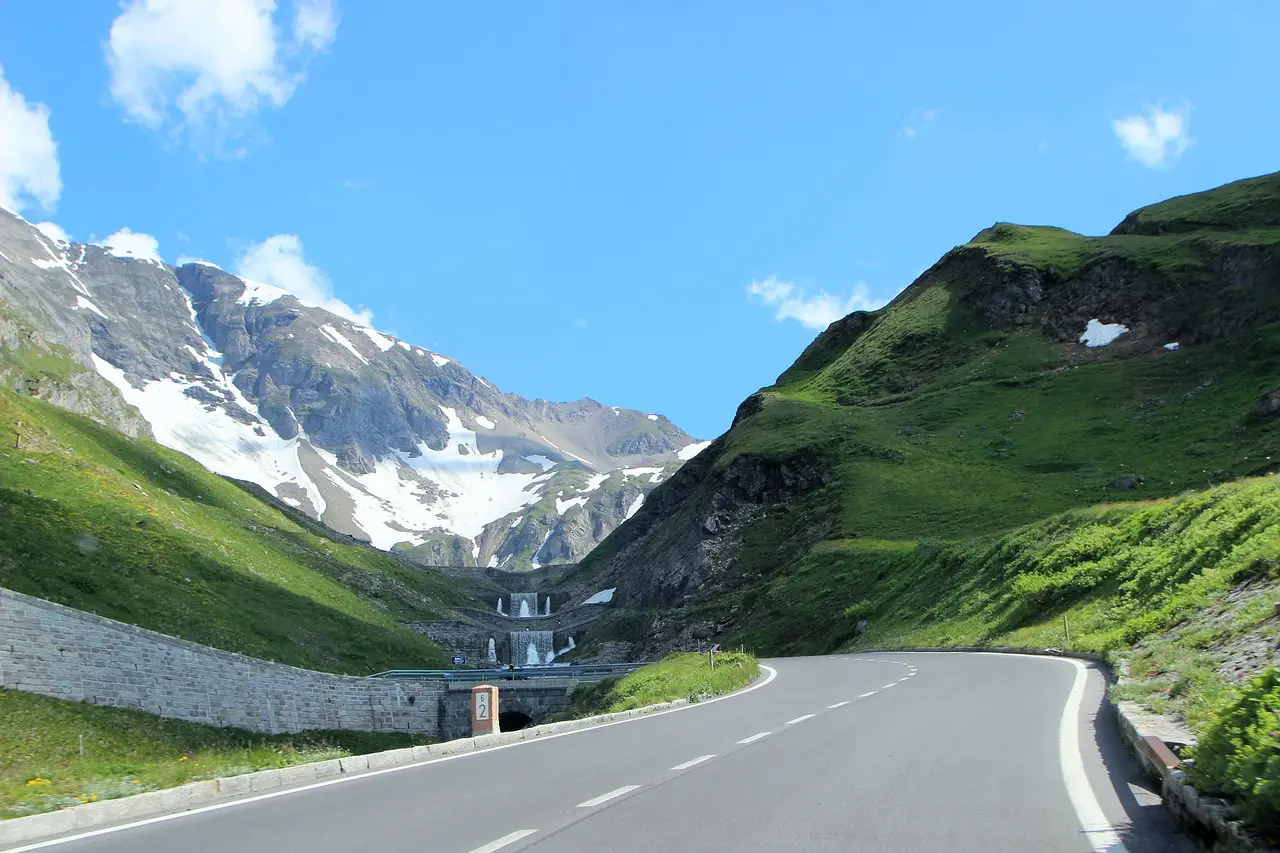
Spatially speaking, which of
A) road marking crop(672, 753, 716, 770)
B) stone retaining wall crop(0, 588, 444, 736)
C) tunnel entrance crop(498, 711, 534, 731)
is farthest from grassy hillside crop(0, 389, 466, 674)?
road marking crop(672, 753, 716, 770)

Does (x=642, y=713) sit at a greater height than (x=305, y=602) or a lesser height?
lesser

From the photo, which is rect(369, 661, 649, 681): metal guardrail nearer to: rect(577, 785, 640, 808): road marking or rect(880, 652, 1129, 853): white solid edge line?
rect(880, 652, 1129, 853): white solid edge line

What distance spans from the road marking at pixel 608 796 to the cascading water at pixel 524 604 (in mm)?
156574

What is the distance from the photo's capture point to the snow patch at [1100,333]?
10556 centimetres

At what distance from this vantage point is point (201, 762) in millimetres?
12578

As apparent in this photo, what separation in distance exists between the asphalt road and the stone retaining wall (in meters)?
18.8

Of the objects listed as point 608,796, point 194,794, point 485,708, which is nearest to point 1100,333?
point 485,708

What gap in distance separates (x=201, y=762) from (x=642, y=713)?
10.6 m

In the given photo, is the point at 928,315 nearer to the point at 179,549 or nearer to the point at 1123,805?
the point at 179,549

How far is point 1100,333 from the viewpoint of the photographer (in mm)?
107438

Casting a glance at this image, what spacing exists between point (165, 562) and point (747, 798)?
146 ft

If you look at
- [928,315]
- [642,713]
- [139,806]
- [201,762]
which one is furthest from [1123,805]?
[928,315]

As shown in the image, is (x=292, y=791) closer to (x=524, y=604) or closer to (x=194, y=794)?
(x=194, y=794)

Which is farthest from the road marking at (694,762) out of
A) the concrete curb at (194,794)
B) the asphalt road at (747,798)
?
the concrete curb at (194,794)
